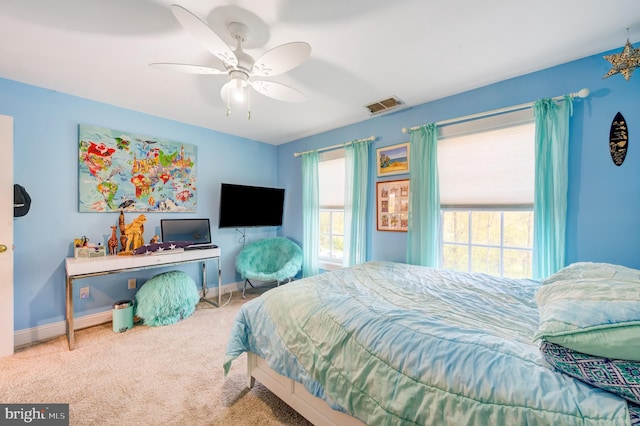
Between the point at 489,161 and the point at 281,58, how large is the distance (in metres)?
2.09

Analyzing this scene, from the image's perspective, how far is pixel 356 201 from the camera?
336 centimetres

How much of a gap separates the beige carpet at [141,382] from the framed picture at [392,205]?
2074mm

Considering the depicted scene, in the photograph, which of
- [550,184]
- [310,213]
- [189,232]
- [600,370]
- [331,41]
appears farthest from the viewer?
[310,213]

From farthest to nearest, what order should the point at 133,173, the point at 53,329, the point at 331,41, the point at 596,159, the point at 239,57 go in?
1. the point at 133,173
2. the point at 53,329
3. the point at 596,159
4. the point at 331,41
5. the point at 239,57

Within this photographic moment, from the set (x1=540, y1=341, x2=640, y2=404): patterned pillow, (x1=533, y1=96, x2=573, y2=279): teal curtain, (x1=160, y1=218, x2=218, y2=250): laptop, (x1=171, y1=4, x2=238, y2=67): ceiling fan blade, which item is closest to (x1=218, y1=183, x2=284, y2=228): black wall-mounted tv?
(x1=160, y1=218, x2=218, y2=250): laptop

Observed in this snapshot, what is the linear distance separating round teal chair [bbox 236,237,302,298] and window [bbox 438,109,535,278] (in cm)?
198

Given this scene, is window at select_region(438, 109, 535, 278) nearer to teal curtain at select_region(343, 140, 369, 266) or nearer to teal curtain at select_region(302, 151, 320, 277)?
teal curtain at select_region(343, 140, 369, 266)

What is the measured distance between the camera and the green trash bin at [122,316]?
103 inches

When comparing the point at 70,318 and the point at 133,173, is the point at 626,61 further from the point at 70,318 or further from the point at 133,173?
the point at 70,318

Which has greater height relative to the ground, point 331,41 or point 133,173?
point 331,41

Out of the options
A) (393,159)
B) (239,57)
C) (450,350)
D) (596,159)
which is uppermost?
(239,57)

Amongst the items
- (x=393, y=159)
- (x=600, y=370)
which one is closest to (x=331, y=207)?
(x=393, y=159)

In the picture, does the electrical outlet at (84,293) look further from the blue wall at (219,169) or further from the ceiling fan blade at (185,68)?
the ceiling fan blade at (185,68)

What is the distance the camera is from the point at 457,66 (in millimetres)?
2098
